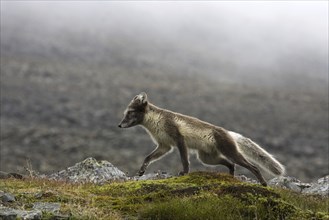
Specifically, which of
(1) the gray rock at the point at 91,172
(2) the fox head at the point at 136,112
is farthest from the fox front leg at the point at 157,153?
(1) the gray rock at the point at 91,172

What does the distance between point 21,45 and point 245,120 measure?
Answer: 2336 inches

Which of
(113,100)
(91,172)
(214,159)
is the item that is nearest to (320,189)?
(214,159)

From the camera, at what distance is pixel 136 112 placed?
1675cm

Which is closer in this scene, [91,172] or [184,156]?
[184,156]

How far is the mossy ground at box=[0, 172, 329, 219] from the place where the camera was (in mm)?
10820

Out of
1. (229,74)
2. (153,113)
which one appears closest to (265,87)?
(229,74)

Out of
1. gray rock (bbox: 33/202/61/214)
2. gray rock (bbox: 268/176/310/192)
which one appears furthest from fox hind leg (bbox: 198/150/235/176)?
gray rock (bbox: 33/202/61/214)

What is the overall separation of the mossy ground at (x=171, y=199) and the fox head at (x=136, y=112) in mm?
3092

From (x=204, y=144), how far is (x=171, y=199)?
381cm

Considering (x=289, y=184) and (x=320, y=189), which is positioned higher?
(x=320, y=189)

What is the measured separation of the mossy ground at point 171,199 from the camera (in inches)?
426

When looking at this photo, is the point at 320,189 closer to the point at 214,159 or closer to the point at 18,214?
the point at 214,159

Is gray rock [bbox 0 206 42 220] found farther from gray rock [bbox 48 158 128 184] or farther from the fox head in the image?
gray rock [bbox 48 158 128 184]

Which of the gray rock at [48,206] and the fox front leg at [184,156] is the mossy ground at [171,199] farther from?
the fox front leg at [184,156]
